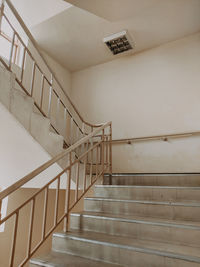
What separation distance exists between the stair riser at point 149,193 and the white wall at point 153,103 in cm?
143

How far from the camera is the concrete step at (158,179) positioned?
2527 mm

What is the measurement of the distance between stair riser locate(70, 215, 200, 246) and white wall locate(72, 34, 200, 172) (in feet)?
6.49

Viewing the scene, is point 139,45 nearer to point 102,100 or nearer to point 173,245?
point 102,100

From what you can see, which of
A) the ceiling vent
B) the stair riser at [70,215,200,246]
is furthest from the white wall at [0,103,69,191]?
the ceiling vent

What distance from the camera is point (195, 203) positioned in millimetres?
2023

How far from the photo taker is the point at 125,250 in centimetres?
162

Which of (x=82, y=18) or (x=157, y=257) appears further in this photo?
(x=82, y=18)

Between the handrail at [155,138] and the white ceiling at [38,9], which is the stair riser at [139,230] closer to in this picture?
the handrail at [155,138]

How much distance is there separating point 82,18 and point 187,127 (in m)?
2.70

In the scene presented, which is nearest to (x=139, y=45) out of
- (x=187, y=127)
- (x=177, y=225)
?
(x=187, y=127)

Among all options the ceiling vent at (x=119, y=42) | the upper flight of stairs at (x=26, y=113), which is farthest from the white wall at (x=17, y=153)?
the ceiling vent at (x=119, y=42)

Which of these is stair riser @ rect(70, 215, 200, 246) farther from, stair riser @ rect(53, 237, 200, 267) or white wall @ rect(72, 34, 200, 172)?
white wall @ rect(72, 34, 200, 172)

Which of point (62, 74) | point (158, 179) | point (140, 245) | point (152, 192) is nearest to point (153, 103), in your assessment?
point (158, 179)

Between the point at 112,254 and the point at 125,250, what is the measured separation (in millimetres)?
124
